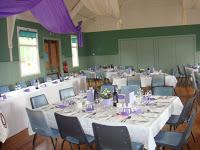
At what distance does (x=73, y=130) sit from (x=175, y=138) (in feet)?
4.61

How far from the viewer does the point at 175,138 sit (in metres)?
3.69

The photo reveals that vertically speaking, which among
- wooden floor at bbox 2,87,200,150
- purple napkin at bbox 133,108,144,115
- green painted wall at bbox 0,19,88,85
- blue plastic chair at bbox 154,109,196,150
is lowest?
wooden floor at bbox 2,87,200,150

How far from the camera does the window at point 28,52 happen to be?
391 inches

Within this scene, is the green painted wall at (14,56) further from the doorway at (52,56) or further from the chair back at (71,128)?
the chair back at (71,128)

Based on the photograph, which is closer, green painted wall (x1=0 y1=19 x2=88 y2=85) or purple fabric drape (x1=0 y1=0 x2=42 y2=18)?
purple fabric drape (x1=0 y1=0 x2=42 y2=18)

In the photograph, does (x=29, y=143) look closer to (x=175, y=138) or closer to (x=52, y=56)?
(x=175, y=138)

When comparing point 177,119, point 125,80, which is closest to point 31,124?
point 177,119

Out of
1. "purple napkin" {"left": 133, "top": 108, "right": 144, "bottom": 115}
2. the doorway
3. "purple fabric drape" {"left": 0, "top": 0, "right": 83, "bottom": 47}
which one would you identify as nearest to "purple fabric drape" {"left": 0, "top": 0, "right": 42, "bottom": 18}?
"purple fabric drape" {"left": 0, "top": 0, "right": 83, "bottom": 47}

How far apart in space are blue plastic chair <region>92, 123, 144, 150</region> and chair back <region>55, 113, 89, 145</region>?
306 mm

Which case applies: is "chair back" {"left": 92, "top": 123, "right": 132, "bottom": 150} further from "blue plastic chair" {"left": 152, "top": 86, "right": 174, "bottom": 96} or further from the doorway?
the doorway

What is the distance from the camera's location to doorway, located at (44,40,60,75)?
39.2 ft

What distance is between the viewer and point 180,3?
14.2m

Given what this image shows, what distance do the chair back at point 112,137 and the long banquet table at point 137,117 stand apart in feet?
0.81

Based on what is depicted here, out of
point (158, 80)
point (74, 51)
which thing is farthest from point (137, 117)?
point (74, 51)
